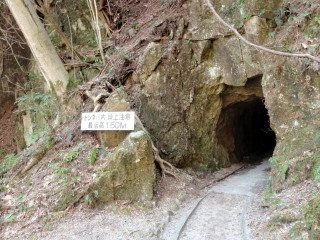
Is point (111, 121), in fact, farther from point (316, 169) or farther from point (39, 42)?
point (316, 169)

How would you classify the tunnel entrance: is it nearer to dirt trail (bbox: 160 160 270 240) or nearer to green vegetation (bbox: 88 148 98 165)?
dirt trail (bbox: 160 160 270 240)

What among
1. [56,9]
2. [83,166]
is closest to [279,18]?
[83,166]

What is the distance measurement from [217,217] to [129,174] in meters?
2.10

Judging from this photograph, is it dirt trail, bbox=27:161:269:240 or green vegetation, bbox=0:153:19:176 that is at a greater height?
green vegetation, bbox=0:153:19:176

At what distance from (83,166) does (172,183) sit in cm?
226

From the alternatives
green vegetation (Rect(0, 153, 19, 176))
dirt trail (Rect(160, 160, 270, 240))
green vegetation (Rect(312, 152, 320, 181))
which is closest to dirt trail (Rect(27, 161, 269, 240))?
dirt trail (Rect(160, 160, 270, 240))

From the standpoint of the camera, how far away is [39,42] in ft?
25.1

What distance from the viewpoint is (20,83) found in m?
11.0

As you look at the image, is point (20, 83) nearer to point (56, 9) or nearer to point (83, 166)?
point (56, 9)

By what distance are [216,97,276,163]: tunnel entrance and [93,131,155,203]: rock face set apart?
527 cm

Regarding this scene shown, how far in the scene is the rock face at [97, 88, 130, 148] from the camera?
22.2 ft

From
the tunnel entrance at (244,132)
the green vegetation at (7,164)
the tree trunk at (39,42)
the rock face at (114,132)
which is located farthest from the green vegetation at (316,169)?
the green vegetation at (7,164)

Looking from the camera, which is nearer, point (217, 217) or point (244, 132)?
point (217, 217)

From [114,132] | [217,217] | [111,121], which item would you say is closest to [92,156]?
A: [114,132]
